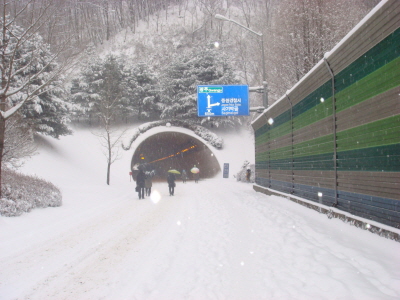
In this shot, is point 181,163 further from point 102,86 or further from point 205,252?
point 205,252

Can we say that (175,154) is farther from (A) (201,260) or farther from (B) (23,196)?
(A) (201,260)

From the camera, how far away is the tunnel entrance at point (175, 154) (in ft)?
124

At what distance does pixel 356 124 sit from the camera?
21.7 feet

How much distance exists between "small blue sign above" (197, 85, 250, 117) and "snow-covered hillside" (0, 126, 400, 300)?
9879mm

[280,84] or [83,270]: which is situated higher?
[280,84]

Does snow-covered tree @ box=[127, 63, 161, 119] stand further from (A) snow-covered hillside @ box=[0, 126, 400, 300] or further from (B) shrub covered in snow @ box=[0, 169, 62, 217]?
(A) snow-covered hillside @ box=[0, 126, 400, 300]

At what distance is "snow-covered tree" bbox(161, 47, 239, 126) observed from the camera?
41.1 m

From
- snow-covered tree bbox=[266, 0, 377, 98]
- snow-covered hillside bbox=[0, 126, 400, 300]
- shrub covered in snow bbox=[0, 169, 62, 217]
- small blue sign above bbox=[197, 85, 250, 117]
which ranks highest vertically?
snow-covered tree bbox=[266, 0, 377, 98]

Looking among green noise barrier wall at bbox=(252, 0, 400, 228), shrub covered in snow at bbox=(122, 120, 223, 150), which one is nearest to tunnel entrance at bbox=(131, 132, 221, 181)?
shrub covered in snow at bbox=(122, 120, 223, 150)

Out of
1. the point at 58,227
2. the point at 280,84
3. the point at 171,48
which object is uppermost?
the point at 171,48

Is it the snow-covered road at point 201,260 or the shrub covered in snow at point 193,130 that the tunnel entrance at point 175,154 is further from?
the snow-covered road at point 201,260

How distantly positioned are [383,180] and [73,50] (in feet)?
34.3

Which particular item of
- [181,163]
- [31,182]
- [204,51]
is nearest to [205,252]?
[31,182]

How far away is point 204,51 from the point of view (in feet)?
139
